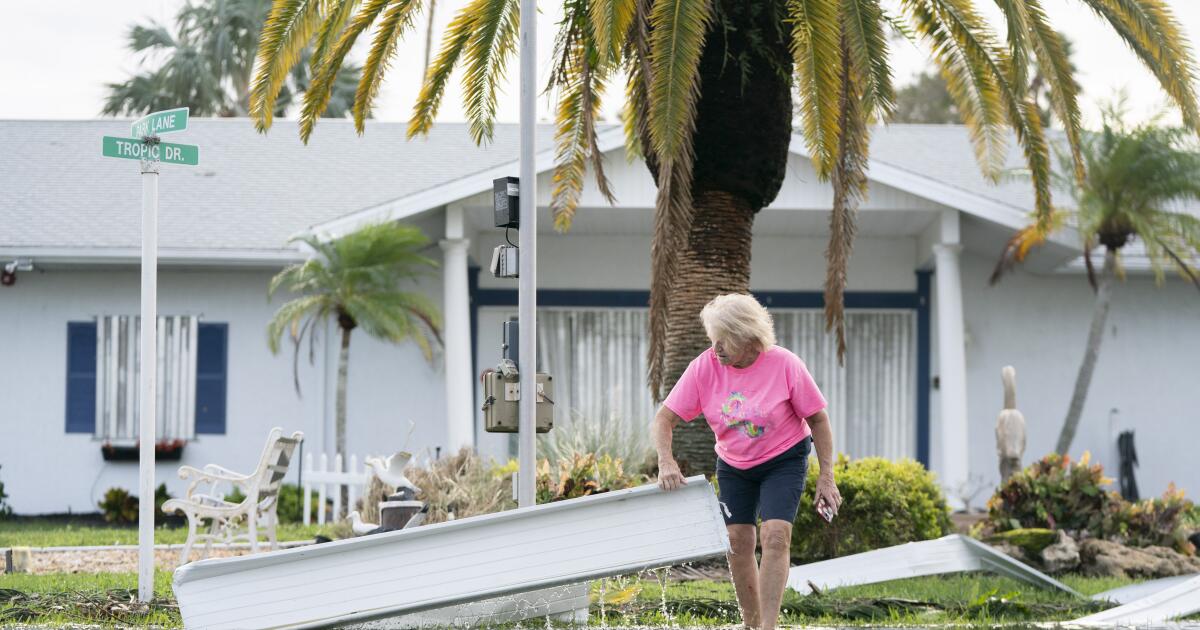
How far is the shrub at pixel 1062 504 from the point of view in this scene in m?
10.6

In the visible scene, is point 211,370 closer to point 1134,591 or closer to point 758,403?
point 1134,591

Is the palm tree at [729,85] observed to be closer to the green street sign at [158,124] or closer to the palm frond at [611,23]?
the palm frond at [611,23]

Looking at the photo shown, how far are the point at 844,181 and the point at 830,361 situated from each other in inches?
269

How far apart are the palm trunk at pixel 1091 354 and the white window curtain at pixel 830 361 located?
198 centimetres

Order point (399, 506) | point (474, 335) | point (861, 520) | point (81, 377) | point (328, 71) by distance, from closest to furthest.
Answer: point (399, 506)
point (861, 520)
point (328, 71)
point (81, 377)
point (474, 335)

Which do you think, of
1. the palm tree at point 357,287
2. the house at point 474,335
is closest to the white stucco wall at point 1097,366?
the house at point 474,335

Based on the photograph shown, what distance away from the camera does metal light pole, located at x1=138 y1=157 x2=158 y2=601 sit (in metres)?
7.49

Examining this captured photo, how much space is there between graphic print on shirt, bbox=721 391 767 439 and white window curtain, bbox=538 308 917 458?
10754mm

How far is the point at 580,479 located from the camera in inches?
392

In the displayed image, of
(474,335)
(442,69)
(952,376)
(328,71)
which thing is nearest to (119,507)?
(474,335)

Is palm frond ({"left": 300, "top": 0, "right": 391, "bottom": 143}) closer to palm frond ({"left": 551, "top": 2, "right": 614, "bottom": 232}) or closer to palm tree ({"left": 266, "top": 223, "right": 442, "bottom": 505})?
palm frond ({"left": 551, "top": 2, "right": 614, "bottom": 232})

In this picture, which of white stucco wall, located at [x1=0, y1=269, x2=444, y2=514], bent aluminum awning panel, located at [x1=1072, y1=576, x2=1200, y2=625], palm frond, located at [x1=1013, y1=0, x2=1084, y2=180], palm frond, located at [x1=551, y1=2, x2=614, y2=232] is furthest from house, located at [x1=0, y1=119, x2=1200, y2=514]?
bent aluminum awning panel, located at [x1=1072, y1=576, x2=1200, y2=625]

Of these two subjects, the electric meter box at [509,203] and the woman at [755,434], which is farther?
the electric meter box at [509,203]

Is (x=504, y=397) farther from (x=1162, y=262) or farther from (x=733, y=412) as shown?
(x=1162, y=262)
